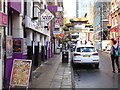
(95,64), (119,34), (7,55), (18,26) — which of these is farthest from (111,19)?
(7,55)

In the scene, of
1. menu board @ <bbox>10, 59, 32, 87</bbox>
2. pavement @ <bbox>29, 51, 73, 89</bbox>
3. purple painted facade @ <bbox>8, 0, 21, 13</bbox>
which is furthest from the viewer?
pavement @ <bbox>29, 51, 73, 89</bbox>

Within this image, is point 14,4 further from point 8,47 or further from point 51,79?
point 51,79

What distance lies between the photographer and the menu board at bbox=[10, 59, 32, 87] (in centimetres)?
953

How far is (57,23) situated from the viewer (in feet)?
129

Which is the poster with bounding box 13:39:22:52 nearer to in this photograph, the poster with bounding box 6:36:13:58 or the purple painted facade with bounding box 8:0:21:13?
the poster with bounding box 6:36:13:58

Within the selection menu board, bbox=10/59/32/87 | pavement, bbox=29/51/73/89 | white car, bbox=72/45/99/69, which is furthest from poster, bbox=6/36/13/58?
white car, bbox=72/45/99/69

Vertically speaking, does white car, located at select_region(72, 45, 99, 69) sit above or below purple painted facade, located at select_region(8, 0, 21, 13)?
below

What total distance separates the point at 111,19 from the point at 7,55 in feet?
171

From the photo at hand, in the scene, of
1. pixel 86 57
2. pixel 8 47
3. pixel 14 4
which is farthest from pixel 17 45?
pixel 86 57

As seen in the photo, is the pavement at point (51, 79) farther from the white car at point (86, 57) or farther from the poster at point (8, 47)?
the white car at point (86, 57)

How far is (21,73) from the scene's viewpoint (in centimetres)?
958

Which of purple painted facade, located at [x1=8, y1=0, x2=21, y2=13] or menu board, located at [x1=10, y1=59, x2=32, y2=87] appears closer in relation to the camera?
menu board, located at [x1=10, y1=59, x2=32, y2=87]

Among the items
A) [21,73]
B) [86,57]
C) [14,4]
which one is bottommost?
[21,73]

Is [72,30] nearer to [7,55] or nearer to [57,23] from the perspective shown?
[57,23]
